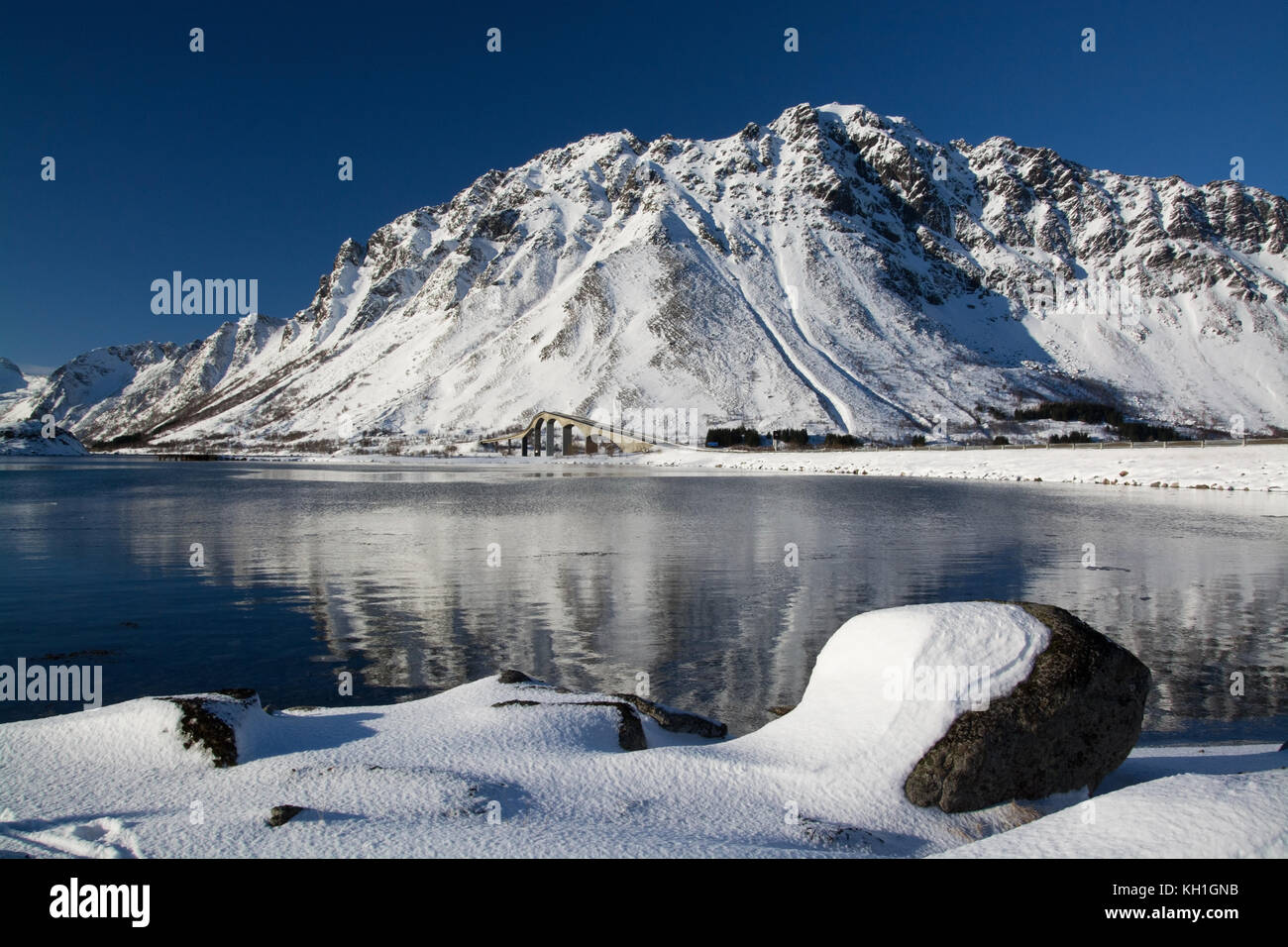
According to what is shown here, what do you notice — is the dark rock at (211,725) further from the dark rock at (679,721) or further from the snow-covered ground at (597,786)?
the dark rock at (679,721)

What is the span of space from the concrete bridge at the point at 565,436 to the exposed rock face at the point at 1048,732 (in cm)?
13972

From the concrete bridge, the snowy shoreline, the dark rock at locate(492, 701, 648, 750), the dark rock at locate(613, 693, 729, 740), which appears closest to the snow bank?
the dark rock at locate(492, 701, 648, 750)

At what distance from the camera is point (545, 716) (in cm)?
711

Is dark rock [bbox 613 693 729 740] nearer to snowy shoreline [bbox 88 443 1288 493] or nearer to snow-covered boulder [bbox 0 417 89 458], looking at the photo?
snowy shoreline [bbox 88 443 1288 493]

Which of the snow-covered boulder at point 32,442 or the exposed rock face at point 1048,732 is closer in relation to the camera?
the exposed rock face at point 1048,732

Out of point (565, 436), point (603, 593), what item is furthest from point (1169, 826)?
point (565, 436)

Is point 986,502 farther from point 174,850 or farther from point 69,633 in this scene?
point 174,850

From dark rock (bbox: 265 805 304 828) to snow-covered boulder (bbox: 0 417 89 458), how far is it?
705 ft

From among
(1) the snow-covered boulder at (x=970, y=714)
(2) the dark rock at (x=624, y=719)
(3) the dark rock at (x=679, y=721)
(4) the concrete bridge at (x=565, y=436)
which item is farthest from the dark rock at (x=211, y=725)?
(4) the concrete bridge at (x=565, y=436)

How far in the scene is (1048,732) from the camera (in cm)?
635

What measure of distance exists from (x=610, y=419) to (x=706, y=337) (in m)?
38.4

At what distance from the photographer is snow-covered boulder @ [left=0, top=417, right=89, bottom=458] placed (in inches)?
7082

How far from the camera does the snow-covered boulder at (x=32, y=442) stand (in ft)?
→ 590
